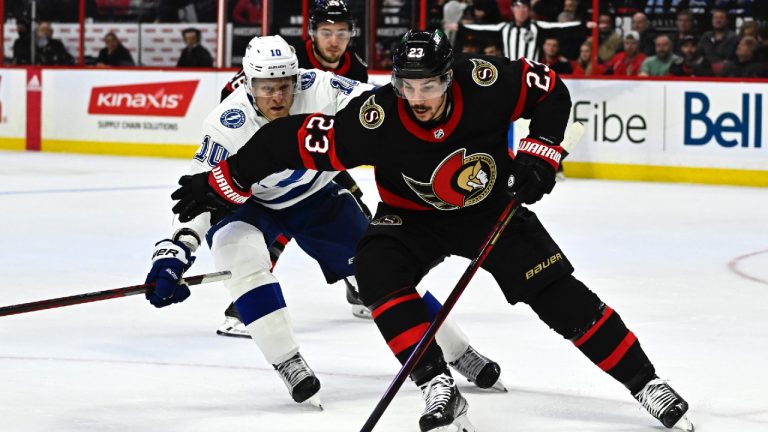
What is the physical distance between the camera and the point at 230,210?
3443 mm

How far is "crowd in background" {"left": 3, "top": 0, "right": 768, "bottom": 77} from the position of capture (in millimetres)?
9562

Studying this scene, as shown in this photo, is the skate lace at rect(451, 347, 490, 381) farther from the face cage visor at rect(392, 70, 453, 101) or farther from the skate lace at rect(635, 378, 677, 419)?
→ the face cage visor at rect(392, 70, 453, 101)

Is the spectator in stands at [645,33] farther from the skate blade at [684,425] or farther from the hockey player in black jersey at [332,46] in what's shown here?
the skate blade at [684,425]

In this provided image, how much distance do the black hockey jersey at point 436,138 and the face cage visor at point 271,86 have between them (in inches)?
18.1

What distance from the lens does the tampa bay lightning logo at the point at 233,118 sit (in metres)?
3.81

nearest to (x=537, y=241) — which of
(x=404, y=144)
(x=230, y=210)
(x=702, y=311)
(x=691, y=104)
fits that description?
(x=404, y=144)

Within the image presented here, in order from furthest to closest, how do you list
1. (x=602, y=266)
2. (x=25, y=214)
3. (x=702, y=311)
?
(x=25, y=214), (x=602, y=266), (x=702, y=311)

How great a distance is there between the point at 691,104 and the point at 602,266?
157 inches

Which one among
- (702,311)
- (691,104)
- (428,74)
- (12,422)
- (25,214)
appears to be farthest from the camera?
(691,104)

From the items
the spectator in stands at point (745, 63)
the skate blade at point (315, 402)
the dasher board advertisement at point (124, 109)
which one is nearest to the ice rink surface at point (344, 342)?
the skate blade at point (315, 402)

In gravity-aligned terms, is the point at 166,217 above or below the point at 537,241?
below

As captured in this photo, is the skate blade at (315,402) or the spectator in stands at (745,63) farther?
the spectator in stands at (745,63)

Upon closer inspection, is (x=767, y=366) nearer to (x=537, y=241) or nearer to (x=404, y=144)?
(x=537, y=241)

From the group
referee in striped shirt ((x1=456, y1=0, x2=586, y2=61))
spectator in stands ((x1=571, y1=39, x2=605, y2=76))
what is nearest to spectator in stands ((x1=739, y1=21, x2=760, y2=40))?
spectator in stands ((x1=571, y1=39, x2=605, y2=76))
